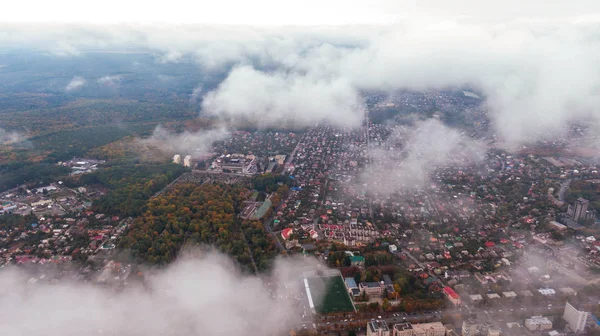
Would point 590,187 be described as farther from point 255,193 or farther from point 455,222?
point 255,193

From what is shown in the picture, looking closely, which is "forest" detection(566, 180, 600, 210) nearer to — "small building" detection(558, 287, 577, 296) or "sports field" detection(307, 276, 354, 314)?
"small building" detection(558, 287, 577, 296)

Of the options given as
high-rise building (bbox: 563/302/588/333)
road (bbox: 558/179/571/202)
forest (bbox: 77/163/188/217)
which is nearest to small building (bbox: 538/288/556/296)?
high-rise building (bbox: 563/302/588/333)

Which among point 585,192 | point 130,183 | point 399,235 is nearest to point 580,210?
point 585,192

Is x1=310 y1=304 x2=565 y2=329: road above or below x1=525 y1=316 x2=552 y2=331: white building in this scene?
below

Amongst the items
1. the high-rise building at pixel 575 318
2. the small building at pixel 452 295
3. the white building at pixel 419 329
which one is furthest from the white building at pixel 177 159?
the high-rise building at pixel 575 318

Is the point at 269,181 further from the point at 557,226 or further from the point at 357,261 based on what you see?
the point at 557,226

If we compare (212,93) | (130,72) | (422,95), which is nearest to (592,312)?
(422,95)
